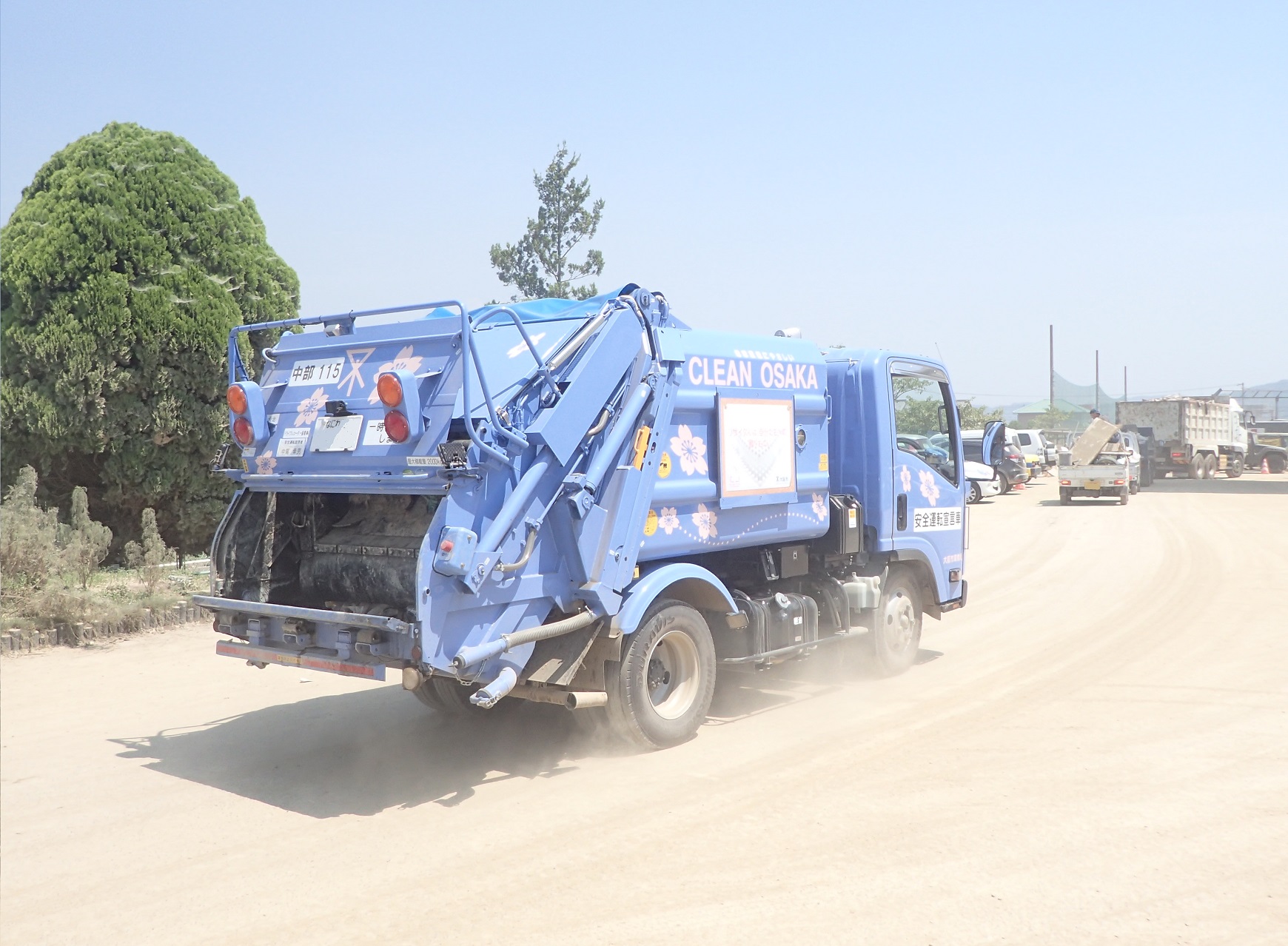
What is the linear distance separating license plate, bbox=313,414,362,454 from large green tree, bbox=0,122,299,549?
6.13 metres

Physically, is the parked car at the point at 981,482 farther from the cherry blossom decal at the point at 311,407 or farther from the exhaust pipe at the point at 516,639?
the cherry blossom decal at the point at 311,407

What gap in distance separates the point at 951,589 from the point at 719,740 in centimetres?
372

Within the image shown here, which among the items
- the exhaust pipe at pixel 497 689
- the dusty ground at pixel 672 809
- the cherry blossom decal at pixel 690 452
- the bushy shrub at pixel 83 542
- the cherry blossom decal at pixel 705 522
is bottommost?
the dusty ground at pixel 672 809

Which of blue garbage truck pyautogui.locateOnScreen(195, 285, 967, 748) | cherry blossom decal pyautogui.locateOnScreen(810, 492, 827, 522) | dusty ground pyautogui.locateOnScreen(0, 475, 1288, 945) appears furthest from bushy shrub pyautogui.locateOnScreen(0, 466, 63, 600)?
cherry blossom decal pyautogui.locateOnScreen(810, 492, 827, 522)

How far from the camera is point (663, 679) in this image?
7.17m

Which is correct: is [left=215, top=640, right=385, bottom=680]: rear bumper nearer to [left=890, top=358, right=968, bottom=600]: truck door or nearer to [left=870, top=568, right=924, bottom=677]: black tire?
[left=870, top=568, right=924, bottom=677]: black tire

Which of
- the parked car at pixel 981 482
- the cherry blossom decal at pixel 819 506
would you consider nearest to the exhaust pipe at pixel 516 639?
the cherry blossom decal at pixel 819 506

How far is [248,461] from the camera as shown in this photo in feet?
21.9

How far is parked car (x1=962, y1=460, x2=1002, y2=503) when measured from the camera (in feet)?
98.4

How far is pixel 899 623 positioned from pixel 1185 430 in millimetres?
33300

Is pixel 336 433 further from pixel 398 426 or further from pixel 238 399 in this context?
pixel 238 399

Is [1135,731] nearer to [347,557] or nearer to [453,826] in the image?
[453,826]

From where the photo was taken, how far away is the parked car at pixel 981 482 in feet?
98.4

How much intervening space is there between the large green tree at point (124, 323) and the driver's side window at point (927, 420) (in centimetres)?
736
